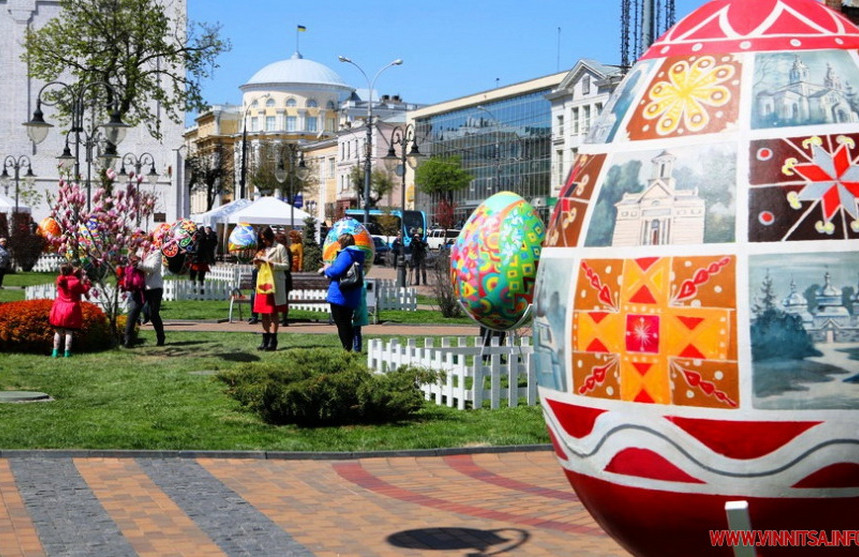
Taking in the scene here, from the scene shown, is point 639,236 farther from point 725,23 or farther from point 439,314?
point 439,314

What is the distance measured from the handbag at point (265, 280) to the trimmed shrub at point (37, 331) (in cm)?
258

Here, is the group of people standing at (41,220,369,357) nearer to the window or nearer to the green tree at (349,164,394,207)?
the window

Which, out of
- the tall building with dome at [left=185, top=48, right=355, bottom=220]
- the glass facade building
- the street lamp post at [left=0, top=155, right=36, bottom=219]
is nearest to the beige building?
the glass facade building

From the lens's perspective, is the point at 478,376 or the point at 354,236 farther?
the point at 354,236

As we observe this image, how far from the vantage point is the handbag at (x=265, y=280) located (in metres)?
19.7

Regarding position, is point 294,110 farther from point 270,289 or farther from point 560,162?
point 270,289

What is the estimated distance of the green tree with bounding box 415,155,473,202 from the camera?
107 meters

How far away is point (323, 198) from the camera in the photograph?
137m

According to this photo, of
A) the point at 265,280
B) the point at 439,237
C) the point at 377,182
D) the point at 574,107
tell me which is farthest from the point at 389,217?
the point at 265,280

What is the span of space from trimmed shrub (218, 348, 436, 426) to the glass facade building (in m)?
75.5

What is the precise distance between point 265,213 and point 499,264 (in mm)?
29112

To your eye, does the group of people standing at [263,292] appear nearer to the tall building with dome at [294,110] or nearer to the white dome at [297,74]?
the tall building with dome at [294,110]

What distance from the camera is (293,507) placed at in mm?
9094

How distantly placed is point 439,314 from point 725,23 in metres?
24.7
